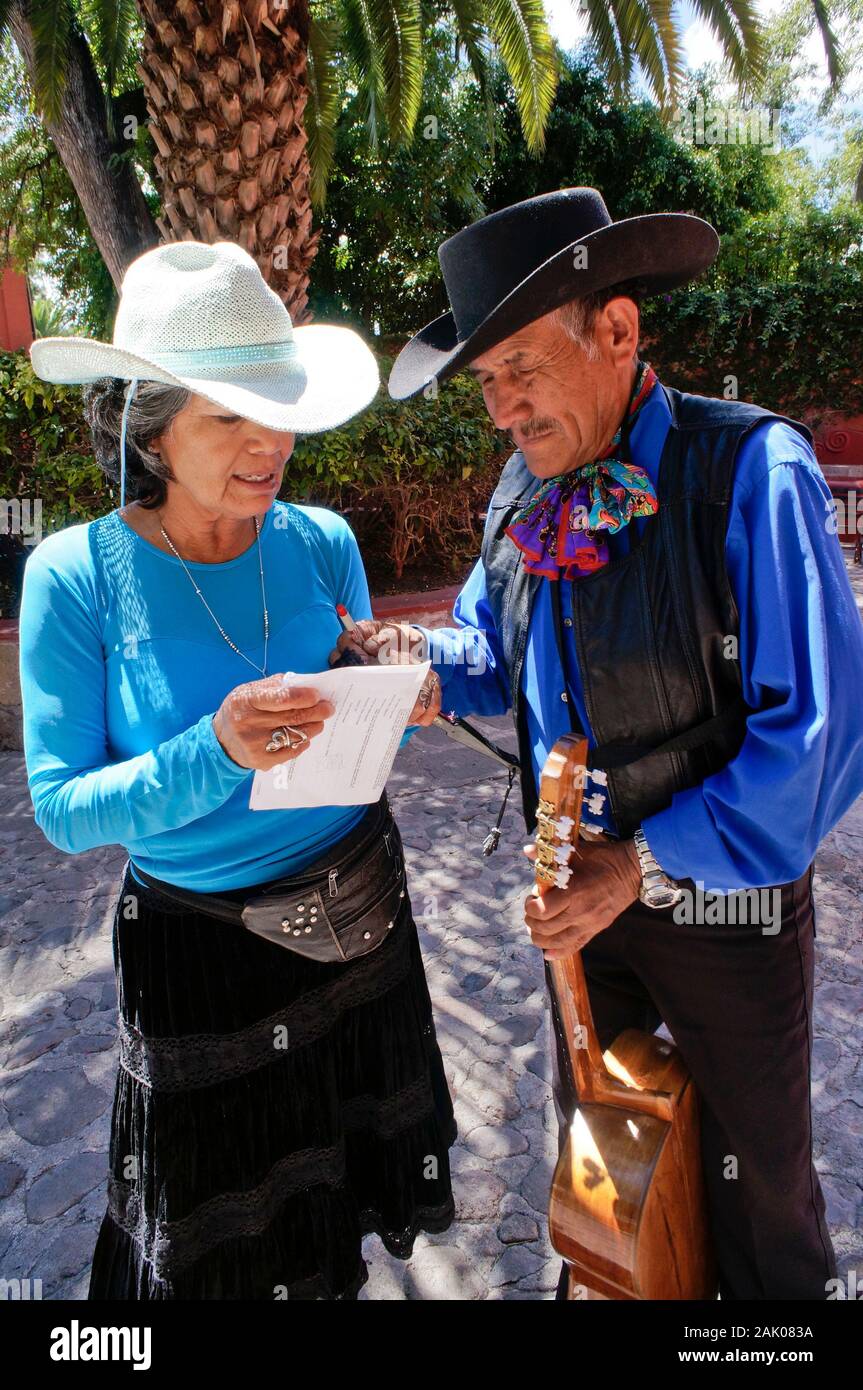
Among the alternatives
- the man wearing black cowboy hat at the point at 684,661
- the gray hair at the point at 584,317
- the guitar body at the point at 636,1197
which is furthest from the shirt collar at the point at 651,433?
the guitar body at the point at 636,1197

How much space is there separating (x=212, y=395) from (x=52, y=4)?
17.3 ft

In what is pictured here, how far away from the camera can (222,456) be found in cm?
154

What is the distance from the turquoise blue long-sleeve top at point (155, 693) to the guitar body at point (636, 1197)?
28.7 inches

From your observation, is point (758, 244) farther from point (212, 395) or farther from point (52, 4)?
point (212, 395)

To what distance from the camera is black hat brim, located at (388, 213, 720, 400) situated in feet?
4.68

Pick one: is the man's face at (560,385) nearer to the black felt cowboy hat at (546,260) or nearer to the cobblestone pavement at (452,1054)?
the black felt cowboy hat at (546,260)

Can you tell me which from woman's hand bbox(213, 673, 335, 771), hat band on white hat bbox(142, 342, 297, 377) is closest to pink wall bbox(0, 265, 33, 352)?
hat band on white hat bbox(142, 342, 297, 377)

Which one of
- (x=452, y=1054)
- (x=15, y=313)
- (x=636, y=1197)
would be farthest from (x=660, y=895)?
(x=15, y=313)

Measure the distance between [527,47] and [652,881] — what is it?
5937mm

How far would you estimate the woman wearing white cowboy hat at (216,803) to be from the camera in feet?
4.87

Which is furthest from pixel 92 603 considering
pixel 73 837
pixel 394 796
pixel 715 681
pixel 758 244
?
pixel 758 244

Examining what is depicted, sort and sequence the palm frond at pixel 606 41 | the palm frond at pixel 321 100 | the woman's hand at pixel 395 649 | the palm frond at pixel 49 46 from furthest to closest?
1. the palm frond at pixel 321 100
2. the palm frond at pixel 606 41
3. the palm frond at pixel 49 46
4. the woman's hand at pixel 395 649

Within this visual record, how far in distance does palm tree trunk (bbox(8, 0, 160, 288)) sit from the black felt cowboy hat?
18.8 feet
